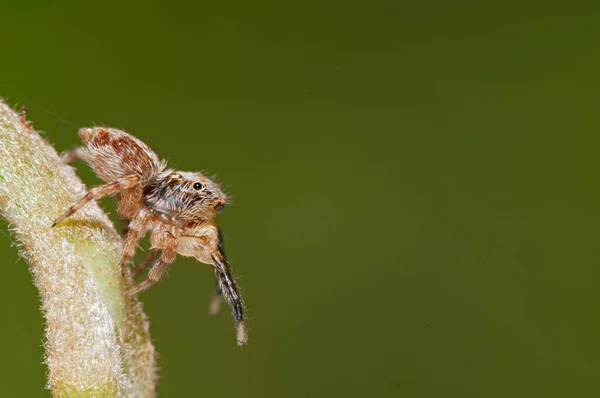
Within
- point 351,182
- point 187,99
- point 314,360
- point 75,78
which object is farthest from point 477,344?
point 75,78

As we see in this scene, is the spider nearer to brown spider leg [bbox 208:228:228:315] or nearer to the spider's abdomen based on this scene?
the spider's abdomen

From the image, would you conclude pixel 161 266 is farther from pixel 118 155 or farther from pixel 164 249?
pixel 118 155

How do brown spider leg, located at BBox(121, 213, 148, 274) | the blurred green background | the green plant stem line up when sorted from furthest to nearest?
the blurred green background → brown spider leg, located at BBox(121, 213, 148, 274) → the green plant stem

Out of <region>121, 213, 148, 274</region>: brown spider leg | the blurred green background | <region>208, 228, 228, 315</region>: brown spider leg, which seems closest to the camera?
<region>121, 213, 148, 274</region>: brown spider leg

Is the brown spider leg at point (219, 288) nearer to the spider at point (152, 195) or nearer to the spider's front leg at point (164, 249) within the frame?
the spider at point (152, 195)

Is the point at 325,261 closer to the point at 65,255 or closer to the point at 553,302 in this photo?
the point at 553,302

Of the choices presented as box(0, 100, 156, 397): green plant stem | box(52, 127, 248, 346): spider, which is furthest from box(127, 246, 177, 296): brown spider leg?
box(0, 100, 156, 397): green plant stem

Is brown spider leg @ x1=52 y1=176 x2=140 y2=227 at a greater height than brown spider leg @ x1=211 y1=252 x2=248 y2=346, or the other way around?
brown spider leg @ x1=52 y1=176 x2=140 y2=227
